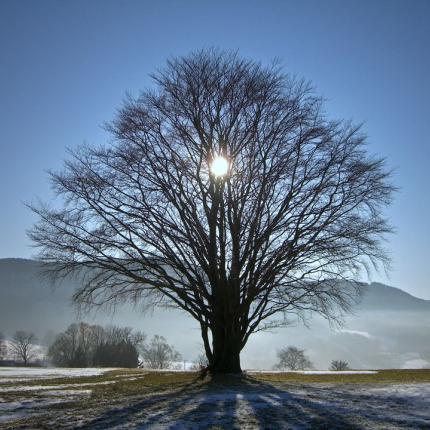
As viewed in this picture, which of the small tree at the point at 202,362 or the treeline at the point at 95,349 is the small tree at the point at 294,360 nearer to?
the treeline at the point at 95,349

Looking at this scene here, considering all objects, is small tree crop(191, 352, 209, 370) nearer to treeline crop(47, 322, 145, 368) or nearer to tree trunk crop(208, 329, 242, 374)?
tree trunk crop(208, 329, 242, 374)

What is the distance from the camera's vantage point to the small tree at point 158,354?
381 feet

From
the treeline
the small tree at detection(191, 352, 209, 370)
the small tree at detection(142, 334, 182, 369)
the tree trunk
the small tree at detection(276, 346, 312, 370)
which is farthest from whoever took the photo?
the small tree at detection(142, 334, 182, 369)

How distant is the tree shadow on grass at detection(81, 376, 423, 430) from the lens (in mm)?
7910

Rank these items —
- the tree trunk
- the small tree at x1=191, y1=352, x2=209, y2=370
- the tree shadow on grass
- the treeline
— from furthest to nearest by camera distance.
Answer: the treeline
the small tree at x1=191, y1=352, x2=209, y2=370
the tree trunk
the tree shadow on grass

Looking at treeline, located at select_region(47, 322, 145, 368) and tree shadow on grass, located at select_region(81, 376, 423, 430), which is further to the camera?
treeline, located at select_region(47, 322, 145, 368)

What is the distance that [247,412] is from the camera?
8.87m

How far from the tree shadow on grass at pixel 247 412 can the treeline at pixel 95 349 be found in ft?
153

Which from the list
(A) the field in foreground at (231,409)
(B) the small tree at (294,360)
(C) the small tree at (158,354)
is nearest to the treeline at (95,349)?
(C) the small tree at (158,354)

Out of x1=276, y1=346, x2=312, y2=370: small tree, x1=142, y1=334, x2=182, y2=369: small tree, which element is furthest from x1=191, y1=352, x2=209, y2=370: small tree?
x1=142, y1=334, x2=182, y2=369: small tree

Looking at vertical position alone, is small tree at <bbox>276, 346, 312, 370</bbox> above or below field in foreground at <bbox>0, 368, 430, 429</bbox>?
above

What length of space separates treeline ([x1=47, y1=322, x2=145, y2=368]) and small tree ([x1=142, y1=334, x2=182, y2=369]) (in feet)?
39.0

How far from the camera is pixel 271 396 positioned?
10.8 m

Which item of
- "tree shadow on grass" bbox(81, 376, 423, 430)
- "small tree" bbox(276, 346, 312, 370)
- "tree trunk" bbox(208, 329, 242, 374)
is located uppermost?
"small tree" bbox(276, 346, 312, 370)
